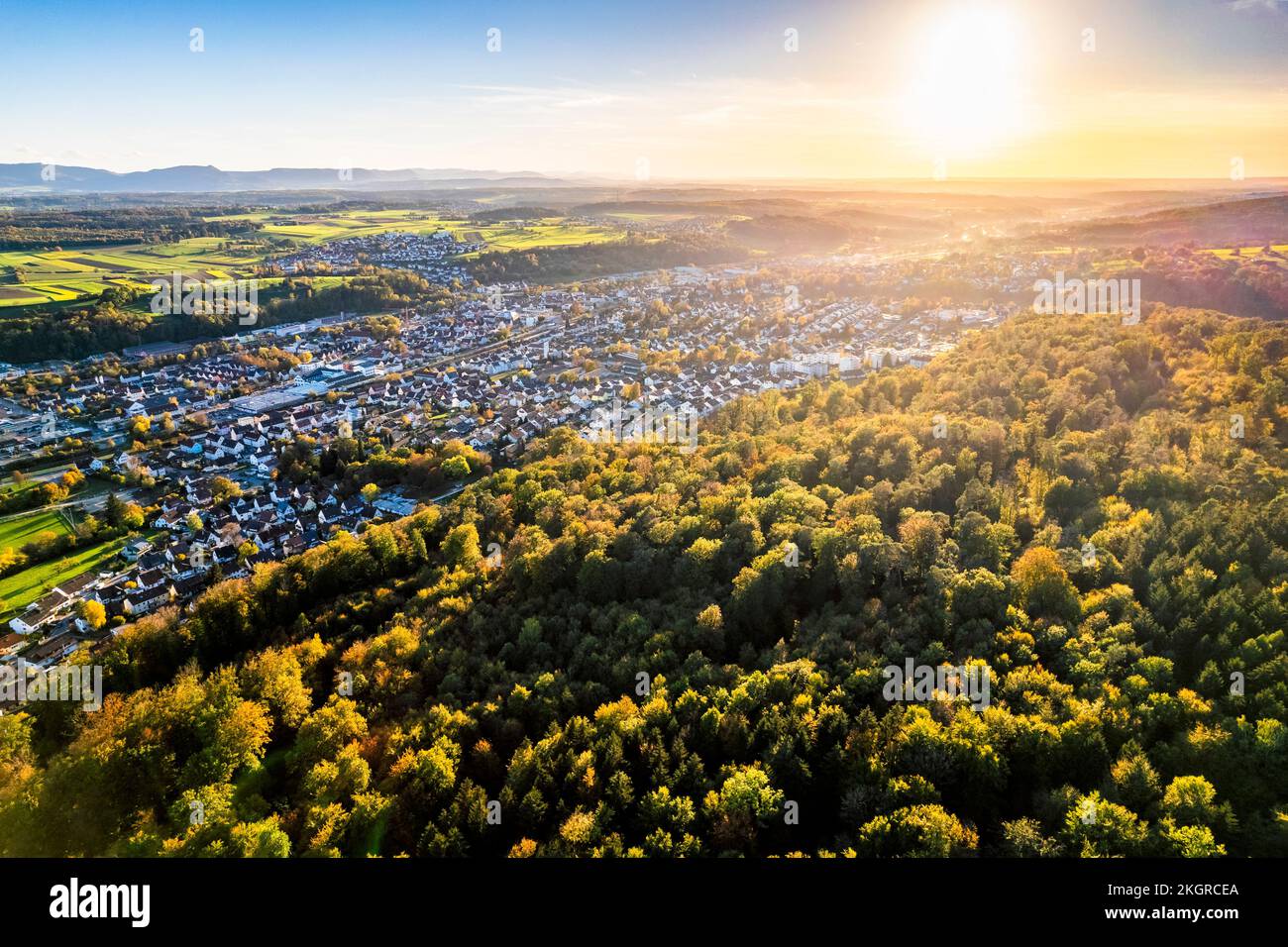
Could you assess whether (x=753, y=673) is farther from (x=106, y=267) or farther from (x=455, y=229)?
(x=455, y=229)

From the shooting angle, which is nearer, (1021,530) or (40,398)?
(1021,530)

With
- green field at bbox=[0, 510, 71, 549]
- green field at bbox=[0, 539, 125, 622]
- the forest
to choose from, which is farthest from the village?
the forest

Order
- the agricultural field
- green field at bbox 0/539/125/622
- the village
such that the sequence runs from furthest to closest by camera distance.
A: the agricultural field → the village → green field at bbox 0/539/125/622

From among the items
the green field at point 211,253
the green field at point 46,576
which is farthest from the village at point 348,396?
the green field at point 211,253

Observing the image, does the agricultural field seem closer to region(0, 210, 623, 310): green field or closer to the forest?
region(0, 210, 623, 310): green field

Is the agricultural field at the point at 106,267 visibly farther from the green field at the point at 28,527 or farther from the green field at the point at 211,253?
the green field at the point at 28,527

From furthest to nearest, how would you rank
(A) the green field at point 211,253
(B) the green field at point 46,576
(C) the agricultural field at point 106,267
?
(A) the green field at point 211,253, (C) the agricultural field at point 106,267, (B) the green field at point 46,576

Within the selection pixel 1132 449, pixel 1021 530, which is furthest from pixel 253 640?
pixel 1132 449

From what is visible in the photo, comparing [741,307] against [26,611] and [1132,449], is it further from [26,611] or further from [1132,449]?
[26,611]
